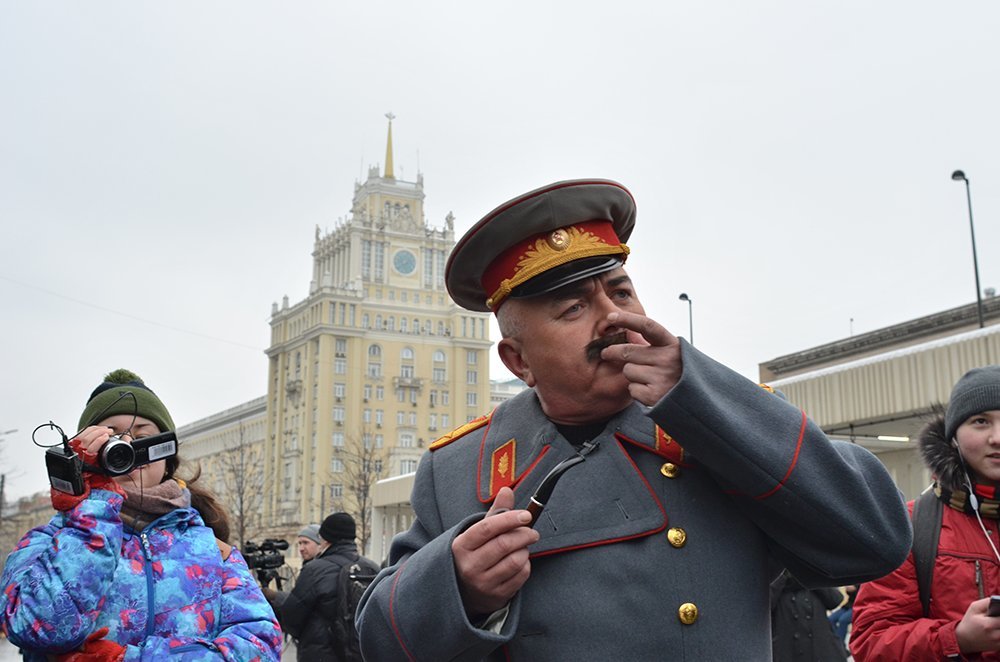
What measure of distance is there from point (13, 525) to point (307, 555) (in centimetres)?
5301

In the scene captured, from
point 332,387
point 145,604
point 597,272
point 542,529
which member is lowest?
point 145,604

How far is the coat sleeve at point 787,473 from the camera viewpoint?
1.79m

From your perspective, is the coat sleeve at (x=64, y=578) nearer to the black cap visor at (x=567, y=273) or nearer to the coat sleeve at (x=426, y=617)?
the coat sleeve at (x=426, y=617)

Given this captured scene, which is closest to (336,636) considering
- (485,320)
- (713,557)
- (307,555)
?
(307,555)

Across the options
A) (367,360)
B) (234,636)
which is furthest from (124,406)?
(367,360)

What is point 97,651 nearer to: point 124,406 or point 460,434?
point 124,406

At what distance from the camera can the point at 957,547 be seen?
133 inches

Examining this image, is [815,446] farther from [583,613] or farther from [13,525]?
[13,525]

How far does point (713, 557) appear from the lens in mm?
1917

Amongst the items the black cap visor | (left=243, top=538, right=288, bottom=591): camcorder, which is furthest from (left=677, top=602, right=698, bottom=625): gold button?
(left=243, top=538, right=288, bottom=591): camcorder

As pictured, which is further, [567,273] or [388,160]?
[388,160]

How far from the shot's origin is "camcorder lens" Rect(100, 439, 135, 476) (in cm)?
300

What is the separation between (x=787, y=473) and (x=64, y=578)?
2.21 meters

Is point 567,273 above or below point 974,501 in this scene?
above
